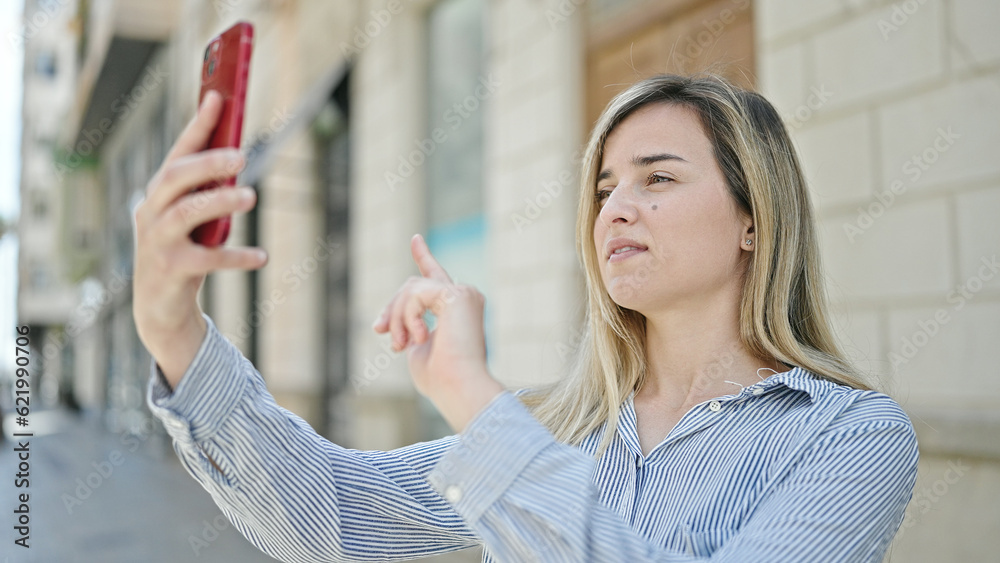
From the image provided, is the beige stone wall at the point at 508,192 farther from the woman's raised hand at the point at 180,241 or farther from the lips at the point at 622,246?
the woman's raised hand at the point at 180,241

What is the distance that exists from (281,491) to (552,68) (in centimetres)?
467

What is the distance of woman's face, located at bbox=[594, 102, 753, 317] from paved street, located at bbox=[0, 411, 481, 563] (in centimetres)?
415

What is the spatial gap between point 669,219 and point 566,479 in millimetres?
718

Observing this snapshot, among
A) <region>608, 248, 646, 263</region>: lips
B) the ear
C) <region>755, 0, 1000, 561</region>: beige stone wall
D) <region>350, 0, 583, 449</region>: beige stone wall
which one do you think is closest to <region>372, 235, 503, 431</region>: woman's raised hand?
<region>608, 248, 646, 263</region>: lips

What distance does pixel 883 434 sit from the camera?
4.28 ft

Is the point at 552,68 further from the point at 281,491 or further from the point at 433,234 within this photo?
the point at 281,491

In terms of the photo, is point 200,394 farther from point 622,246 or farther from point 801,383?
point 801,383

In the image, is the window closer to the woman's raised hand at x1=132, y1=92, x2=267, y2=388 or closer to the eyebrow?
the eyebrow

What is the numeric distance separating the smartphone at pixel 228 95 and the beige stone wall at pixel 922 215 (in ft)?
8.34

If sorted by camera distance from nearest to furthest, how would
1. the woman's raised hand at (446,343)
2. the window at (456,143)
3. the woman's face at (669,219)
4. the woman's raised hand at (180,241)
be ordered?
1. the woman's raised hand at (180,241)
2. the woman's raised hand at (446,343)
3. the woman's face at (669,219)
4. the window at (456,143)

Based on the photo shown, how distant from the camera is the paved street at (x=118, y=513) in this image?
242 inches

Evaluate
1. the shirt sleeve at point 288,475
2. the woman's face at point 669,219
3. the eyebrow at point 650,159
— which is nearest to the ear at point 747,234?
the woman's face at point 669,219

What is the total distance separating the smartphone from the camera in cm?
108

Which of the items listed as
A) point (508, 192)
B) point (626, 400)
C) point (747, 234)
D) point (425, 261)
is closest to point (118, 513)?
point (508, 192)
